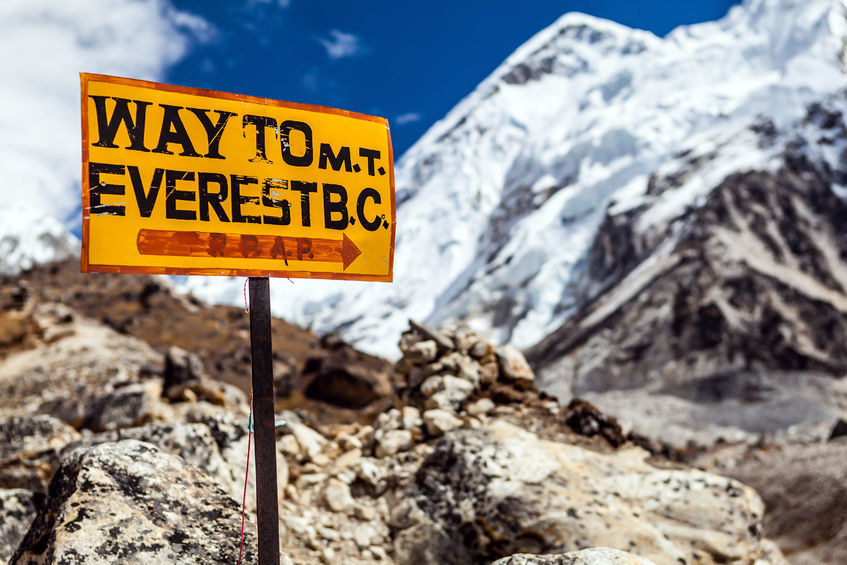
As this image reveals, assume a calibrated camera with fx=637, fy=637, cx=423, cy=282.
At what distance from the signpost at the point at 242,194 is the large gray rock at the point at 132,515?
0.39m

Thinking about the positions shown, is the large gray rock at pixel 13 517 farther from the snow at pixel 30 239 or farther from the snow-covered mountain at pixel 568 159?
the snow at pixel 30 239

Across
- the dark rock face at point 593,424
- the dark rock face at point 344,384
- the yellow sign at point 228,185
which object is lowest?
the dark rock face at point 593,424

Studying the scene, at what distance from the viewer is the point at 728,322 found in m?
40.1

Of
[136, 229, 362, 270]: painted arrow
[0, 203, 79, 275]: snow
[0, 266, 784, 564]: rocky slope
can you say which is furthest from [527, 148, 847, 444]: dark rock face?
[0, 203, 79, 275]: snow

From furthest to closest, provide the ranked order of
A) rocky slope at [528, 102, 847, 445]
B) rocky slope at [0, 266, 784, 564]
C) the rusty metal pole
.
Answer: rocky slope at [528, 102, 847, 445], rocky slope at [0, 266, 784, 564], the rusty metal pole

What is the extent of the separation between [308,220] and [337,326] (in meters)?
92.4

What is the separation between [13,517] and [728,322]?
41.9m

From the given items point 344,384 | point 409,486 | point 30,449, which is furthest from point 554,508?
point 344,384

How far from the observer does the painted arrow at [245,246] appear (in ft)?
9.63

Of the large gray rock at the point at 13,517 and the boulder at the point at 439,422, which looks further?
the boulder at the point at 439,422

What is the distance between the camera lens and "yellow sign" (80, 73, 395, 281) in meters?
2.88

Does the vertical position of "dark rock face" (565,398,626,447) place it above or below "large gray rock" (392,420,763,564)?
above

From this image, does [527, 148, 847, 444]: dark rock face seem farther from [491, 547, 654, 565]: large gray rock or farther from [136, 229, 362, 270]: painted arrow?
[136, 229, 362, 270]: painted arrow

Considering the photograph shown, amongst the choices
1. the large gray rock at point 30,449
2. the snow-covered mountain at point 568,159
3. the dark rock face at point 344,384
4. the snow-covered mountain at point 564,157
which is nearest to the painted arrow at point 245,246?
the large gray rock at point 30,449
